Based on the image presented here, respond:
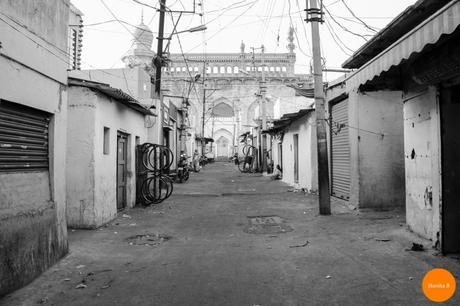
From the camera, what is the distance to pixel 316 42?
9492 mm

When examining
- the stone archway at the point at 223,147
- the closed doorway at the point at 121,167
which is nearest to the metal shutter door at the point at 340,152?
the closed doorway at the point at 121,167

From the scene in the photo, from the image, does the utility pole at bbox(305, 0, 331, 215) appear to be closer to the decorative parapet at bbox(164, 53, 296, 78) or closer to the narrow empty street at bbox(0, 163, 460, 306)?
the narrow empty street at bbox(0, 163, 460, 306)

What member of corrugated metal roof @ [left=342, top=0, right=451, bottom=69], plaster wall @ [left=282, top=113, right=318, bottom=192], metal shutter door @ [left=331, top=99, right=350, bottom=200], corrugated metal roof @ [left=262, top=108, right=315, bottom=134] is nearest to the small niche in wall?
corrugated metal roof @ [left=342, top=0, right=451, bottom=69]

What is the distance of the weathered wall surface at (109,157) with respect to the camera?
8.14m

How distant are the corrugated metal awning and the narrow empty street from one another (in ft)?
9.02

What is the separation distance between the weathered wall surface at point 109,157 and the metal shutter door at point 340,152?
20.5 ft

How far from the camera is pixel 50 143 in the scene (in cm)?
540

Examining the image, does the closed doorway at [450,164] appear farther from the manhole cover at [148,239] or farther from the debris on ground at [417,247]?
the manhole cover at [148,239]

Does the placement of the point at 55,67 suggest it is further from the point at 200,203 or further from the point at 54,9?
the point at 200,203

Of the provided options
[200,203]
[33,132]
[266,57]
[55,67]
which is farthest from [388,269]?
[266,57]

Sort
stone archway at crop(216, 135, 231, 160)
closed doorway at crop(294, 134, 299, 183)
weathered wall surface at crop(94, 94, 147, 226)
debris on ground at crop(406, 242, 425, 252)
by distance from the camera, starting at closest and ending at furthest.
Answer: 1. debris on ground at crop(406, 242, 425, 252)
2. weathered wall surface at crop(94, 94, 147, 226)
3. closed doorway at crop(294, 134, 299, 183)
4. stone archway at crop(216, 135, 231, 160)

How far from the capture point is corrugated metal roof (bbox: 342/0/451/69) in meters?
5.52

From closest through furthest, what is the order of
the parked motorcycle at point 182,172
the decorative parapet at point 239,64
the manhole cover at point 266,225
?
the manhole cover at point 266,225 → the parked motorcycle at point 182,172 → the decorative parapet at point 239,64

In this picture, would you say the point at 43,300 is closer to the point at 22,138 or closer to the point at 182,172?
the point at 22,138
